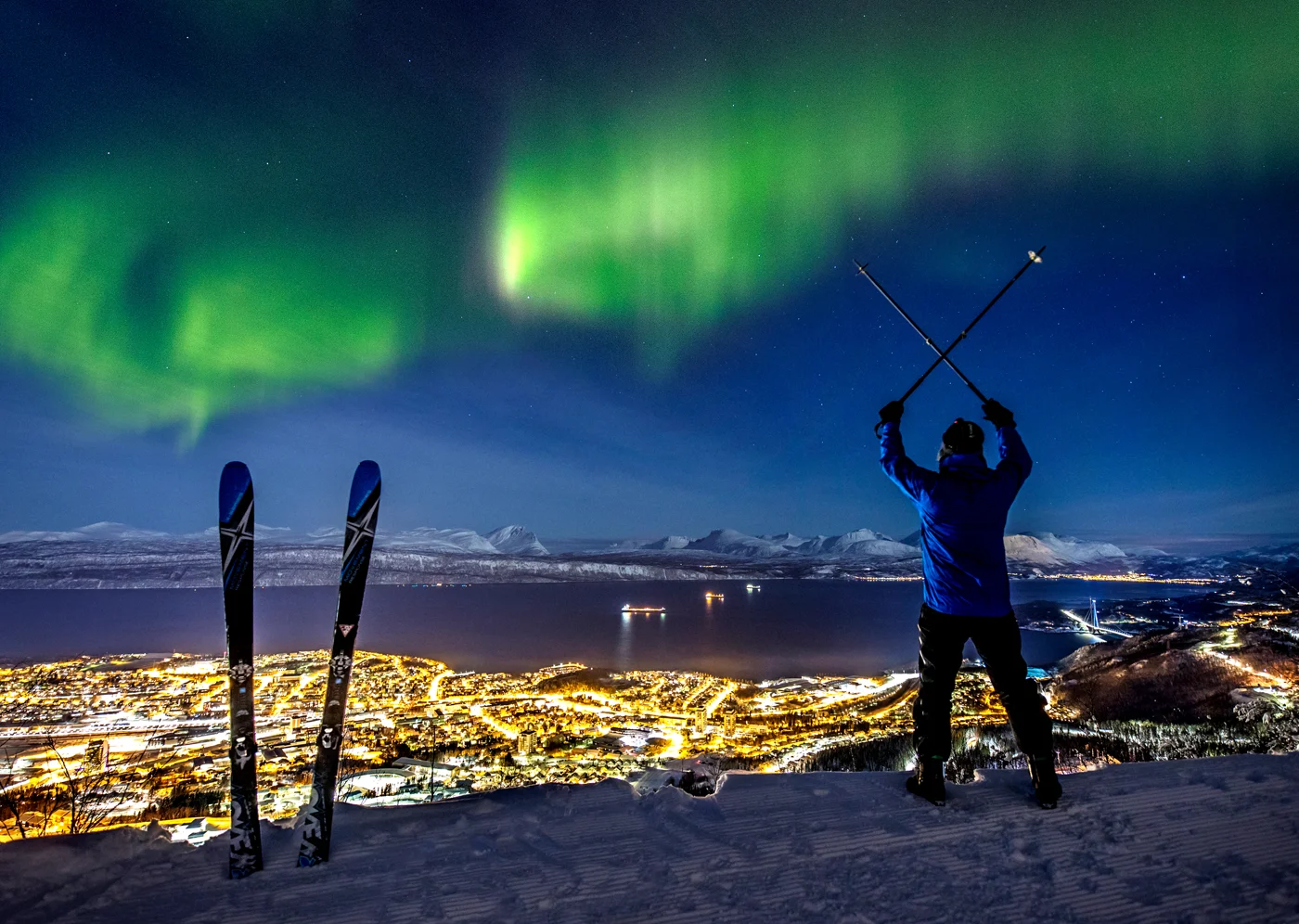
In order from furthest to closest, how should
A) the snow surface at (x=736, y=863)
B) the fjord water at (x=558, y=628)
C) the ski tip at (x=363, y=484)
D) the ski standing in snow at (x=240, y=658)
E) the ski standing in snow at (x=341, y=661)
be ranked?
the fjord water at (x=558, y=628) < the ski tip at (x=363, y=484) < the ski standing in snow at (x=341, y=661) < the ski standing in snow at (x=240, y=658) < the snow surface at (x=736, y=863)

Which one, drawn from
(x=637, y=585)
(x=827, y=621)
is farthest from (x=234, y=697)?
(x=637, y=585)

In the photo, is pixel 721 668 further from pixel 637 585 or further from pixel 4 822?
pixel 637 585

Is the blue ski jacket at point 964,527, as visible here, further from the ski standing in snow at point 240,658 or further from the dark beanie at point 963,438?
the ski standing in snow at point 240,658

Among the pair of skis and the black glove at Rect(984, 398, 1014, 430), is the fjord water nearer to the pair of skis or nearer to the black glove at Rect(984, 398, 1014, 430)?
the black glove at Rect(984, 398, 1014, 430)

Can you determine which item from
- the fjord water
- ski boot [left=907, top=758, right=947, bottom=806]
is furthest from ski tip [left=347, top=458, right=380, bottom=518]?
the fjord water

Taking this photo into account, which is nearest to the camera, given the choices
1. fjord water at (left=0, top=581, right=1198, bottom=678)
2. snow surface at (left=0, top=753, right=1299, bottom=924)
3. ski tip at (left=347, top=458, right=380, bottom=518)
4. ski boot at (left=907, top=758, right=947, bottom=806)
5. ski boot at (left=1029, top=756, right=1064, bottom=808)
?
snow surface at (left=0, top=753, right=1299, bottom=924)

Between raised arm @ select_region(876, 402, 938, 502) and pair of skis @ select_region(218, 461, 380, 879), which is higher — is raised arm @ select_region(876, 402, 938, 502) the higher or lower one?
the higher one

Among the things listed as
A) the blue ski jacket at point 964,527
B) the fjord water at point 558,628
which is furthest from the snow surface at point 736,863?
the fjord water at point 558,628
